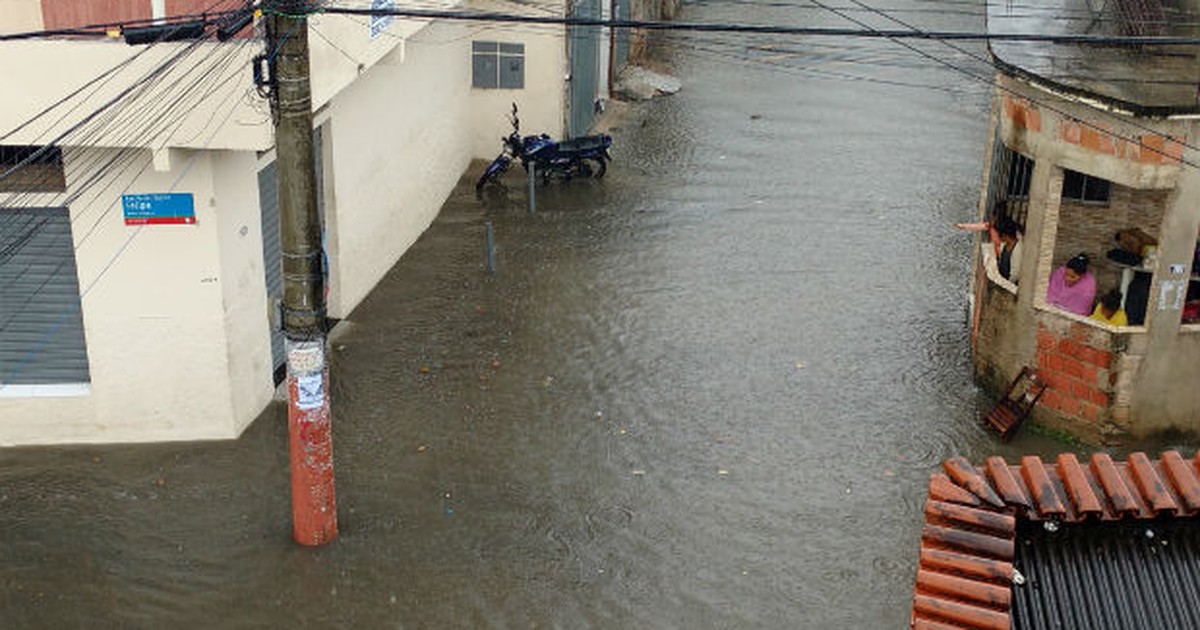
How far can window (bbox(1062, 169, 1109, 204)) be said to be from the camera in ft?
48.2

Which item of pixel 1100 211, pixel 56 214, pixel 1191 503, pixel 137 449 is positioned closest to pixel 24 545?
pixel 137 449

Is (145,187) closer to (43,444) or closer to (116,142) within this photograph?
(116,142)

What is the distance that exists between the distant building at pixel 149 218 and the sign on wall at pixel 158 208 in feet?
0.04

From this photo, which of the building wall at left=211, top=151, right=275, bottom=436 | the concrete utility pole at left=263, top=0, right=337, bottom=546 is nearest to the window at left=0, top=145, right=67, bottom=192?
the building wall at left=211, top=151, right=275, bottom=436

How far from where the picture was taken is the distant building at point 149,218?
35.7 ft

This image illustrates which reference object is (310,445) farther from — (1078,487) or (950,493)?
(1078,487)

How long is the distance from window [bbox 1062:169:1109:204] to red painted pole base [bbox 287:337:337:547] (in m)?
7.82

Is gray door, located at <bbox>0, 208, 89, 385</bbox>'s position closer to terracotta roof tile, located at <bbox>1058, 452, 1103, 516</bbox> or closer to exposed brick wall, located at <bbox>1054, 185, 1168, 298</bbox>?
terracotta roof tile, located at <bbox>1058, 452, 1103, 516</bbox>

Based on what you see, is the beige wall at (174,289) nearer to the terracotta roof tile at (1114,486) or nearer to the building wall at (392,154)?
the building wall at (392,154)

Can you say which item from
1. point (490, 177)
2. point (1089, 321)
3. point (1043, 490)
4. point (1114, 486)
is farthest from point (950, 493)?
point (490, 177)

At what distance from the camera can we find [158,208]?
11914mm

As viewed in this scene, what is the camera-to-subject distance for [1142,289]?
A: 539 inches

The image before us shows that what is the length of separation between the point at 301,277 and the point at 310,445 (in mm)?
1323

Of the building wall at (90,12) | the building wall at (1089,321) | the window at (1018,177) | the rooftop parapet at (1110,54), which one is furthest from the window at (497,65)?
the building wall at (90,12)
